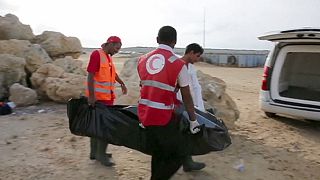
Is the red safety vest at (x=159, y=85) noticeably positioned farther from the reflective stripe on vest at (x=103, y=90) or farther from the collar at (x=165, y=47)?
the reflective stripe on vest at (x=103, y=90)

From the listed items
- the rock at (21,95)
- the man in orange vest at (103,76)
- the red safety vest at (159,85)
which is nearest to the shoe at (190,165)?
the man in orange vest at (103,76)

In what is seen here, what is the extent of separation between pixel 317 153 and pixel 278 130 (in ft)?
4.12

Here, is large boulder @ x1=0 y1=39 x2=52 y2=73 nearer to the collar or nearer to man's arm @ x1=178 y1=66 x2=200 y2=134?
the collar

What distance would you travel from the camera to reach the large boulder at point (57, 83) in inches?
320

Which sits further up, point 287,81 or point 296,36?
point 296,36

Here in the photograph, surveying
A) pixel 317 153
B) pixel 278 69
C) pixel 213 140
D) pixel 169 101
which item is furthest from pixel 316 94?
pixel 169 101

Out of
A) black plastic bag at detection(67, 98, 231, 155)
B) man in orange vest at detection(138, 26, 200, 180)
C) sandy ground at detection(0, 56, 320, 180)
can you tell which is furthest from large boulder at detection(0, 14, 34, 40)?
man in orange vest at detection(138, 26, 200, 180)

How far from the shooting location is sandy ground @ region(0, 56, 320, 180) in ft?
14.8

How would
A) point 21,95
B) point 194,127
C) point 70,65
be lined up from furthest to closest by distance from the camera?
point 70,65 < point 21,95 < point 194,127

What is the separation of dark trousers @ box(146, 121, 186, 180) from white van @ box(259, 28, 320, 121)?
11.8 feet

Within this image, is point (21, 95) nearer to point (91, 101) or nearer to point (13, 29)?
point (13, 29)

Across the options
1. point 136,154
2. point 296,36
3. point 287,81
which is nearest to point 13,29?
point 136,154

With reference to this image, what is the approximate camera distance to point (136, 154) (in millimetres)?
5195

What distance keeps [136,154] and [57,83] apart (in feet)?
12.0
